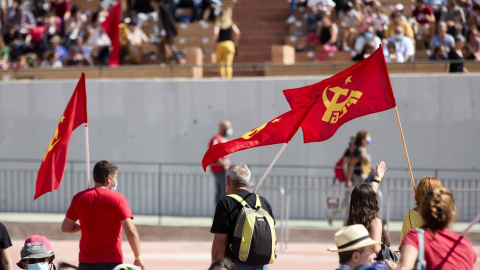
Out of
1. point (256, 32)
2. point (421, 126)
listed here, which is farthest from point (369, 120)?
point (256, 32)

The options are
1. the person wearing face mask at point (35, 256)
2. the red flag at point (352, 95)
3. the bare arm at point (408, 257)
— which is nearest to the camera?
the bare arm at point (408, 257)

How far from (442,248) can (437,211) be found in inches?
9.3

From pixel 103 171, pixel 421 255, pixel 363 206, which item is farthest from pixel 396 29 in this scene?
pixel 421 255

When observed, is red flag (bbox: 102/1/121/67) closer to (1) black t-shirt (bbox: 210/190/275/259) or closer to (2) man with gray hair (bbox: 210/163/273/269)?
(2) man with gray hair (bbox: 210/163/273/269)

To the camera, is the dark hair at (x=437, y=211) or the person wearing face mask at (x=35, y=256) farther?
the person wearing face mask at (x=35, y=256)

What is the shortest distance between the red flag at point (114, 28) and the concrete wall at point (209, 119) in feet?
7.75

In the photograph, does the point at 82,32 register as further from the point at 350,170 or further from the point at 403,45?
the point at 350,170

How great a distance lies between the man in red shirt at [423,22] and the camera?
19.3 metres

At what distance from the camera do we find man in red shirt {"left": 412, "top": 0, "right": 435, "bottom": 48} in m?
19.3

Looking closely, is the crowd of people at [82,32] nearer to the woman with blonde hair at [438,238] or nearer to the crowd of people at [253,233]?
the crowd of people at [253,233]

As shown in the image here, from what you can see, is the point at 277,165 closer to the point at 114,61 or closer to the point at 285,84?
the point at 285,84

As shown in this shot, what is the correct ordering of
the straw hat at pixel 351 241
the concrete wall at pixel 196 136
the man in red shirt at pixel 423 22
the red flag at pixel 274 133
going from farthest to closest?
1. the man in red shirt at pixel 423 22
2. the concrete wall at pixel 196 136
3. the red flag at pixel 274 133
4. the straw hat at pixel 351 241

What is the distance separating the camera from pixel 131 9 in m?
22.9

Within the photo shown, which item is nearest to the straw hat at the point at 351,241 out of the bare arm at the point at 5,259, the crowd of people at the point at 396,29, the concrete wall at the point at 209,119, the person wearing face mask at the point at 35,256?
the person wearing face mask at the point at 35,256
